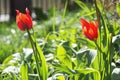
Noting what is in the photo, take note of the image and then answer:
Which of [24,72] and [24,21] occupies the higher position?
[24,21]

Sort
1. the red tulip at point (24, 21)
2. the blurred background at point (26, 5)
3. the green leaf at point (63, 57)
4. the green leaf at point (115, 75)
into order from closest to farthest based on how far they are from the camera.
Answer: the red tulip at point (24, 21) → the green leaf at point (115, 75) → the green leaf at point (63, 57) → the blurred background at point (26, 5)

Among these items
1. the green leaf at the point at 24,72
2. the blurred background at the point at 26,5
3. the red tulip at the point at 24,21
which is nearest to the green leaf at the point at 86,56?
the green leaf at the point at 24,72

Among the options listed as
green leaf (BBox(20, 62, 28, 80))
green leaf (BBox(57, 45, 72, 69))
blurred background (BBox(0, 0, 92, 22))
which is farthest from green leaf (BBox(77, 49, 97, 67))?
blurred background (BBox(0, 0, 92, 22))

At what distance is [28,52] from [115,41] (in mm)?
672

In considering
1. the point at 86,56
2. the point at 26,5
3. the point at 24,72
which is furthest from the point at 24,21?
the point at 26,5

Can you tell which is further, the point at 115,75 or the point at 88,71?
the point at 115,75

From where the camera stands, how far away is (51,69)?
8.89ft

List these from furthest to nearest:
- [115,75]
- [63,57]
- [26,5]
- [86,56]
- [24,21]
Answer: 1. [26,5]
2. [63,57]
3. [86,56]
4. [115,75]
5. [24,21]

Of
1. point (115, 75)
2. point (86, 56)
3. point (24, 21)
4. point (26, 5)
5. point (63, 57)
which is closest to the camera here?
point (24, 21)

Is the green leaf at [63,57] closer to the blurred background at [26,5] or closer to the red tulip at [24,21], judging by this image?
the red tulip at [24,21]

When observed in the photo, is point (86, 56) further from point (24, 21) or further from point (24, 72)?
point (24, 21)

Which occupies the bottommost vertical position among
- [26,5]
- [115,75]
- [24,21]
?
[26,5]

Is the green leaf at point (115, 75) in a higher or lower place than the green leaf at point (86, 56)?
lower

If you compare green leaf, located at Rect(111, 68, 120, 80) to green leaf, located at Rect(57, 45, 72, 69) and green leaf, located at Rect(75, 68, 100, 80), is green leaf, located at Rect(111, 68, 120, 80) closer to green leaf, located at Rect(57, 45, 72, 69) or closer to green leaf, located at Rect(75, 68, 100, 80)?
green leaf, located at Rect(75, 68, 100, 80)
